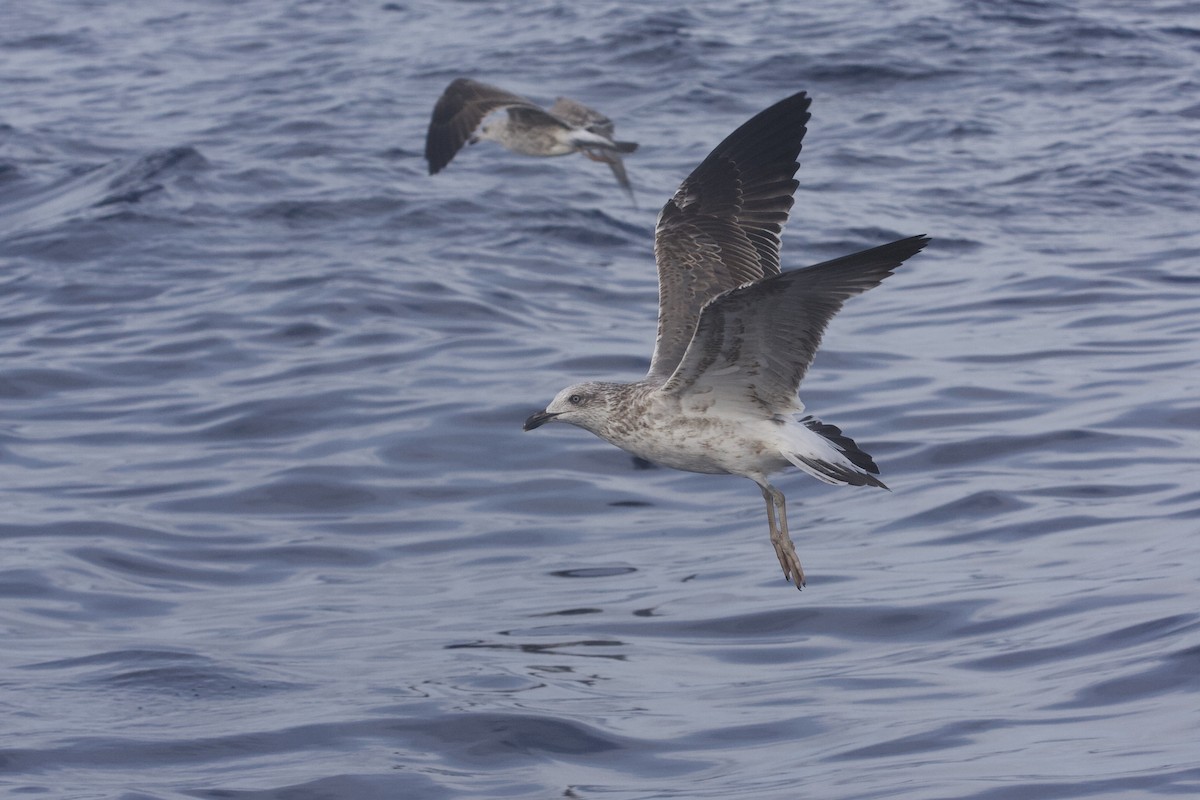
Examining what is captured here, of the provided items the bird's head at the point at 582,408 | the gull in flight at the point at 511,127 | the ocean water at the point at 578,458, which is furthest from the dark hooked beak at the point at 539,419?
the gull in flight at the point at 511,127

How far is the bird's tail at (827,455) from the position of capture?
6727mm

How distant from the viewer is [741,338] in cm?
666

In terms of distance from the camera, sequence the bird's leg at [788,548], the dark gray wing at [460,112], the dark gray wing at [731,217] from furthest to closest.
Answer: the dark gray wing at [460,112]
the dark gray wing at [731,217]
the bird's leg at [788,548]

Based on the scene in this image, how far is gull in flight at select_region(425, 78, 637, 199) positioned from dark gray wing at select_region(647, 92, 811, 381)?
21.2ft

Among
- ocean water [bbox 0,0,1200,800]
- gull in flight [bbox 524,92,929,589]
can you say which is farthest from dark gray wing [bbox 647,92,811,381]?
ocean water [bbox 0,0,1200,800]

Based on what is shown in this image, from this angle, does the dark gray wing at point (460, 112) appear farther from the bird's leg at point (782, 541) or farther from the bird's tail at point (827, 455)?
the bird's tail at point (827, 455)

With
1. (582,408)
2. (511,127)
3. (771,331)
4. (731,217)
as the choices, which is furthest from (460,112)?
(771,331)

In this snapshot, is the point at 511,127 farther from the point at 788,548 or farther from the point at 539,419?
the point at 788,548

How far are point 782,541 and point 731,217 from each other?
169cm

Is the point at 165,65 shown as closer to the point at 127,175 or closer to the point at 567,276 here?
the point at 127,175

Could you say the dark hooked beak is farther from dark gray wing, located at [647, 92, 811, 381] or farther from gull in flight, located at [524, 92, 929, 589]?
dark gray wing, located at [647, 92, 811, 381]

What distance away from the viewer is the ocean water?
7.69 metres

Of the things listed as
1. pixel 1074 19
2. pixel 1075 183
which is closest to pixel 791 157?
pixel 1075 183

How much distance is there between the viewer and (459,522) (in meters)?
10.9
